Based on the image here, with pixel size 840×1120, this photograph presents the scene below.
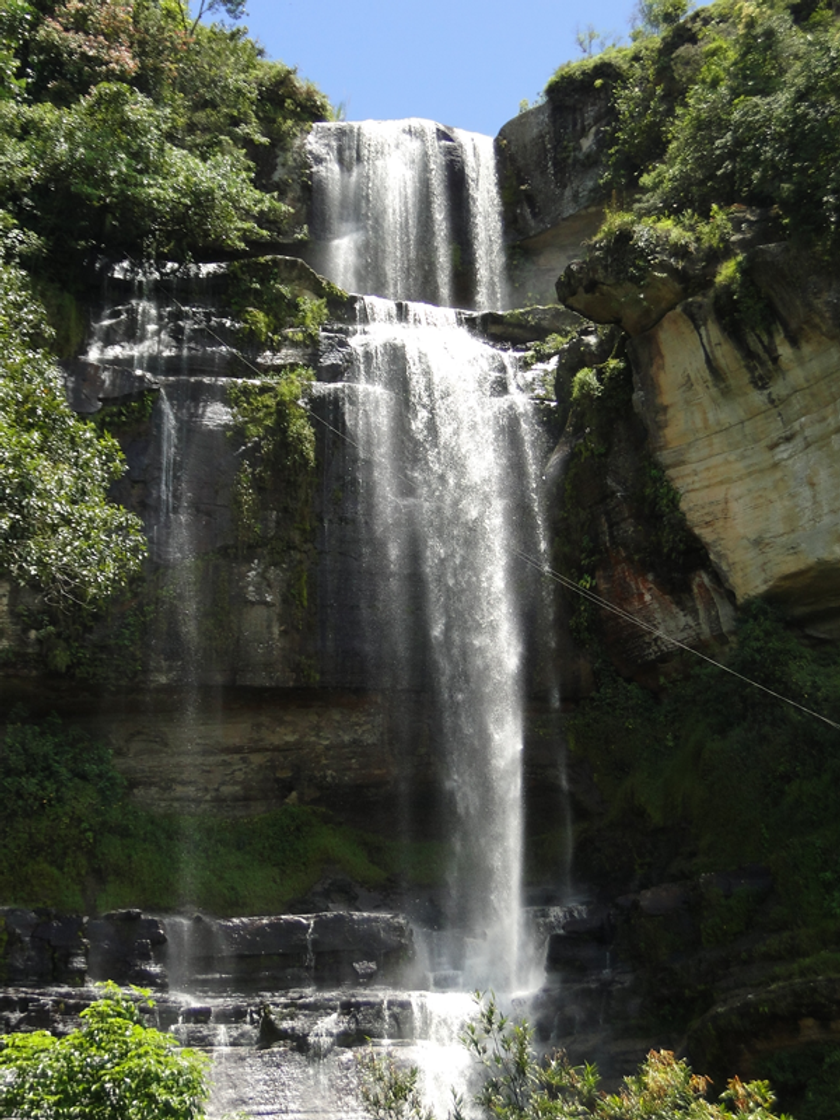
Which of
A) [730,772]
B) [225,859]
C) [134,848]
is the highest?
[730,772]

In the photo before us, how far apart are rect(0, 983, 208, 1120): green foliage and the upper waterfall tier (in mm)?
18971

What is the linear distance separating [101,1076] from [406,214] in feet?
69.9

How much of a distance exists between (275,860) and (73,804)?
10.4 ft

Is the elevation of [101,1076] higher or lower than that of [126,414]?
lower

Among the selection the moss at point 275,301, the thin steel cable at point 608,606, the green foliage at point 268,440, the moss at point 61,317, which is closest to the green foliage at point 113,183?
the moss at point 61,317

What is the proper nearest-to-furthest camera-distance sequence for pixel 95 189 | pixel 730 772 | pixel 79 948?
pixel 79 948, pixel 730 772, pixel 95 189

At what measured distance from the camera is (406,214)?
78.4ft

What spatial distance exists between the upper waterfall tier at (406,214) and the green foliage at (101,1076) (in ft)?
62.2

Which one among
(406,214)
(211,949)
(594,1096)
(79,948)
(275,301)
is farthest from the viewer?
(406,214)

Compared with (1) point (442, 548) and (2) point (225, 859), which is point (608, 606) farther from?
(2) point (225, 859)

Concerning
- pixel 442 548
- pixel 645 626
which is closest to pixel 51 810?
pixel 442 548

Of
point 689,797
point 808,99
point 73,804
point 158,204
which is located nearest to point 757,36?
point 808,99

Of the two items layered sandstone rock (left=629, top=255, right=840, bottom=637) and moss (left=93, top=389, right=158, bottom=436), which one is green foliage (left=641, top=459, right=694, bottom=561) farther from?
moss (left=93, top=389, right=158, bottom=436)

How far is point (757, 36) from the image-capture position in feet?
58.9
